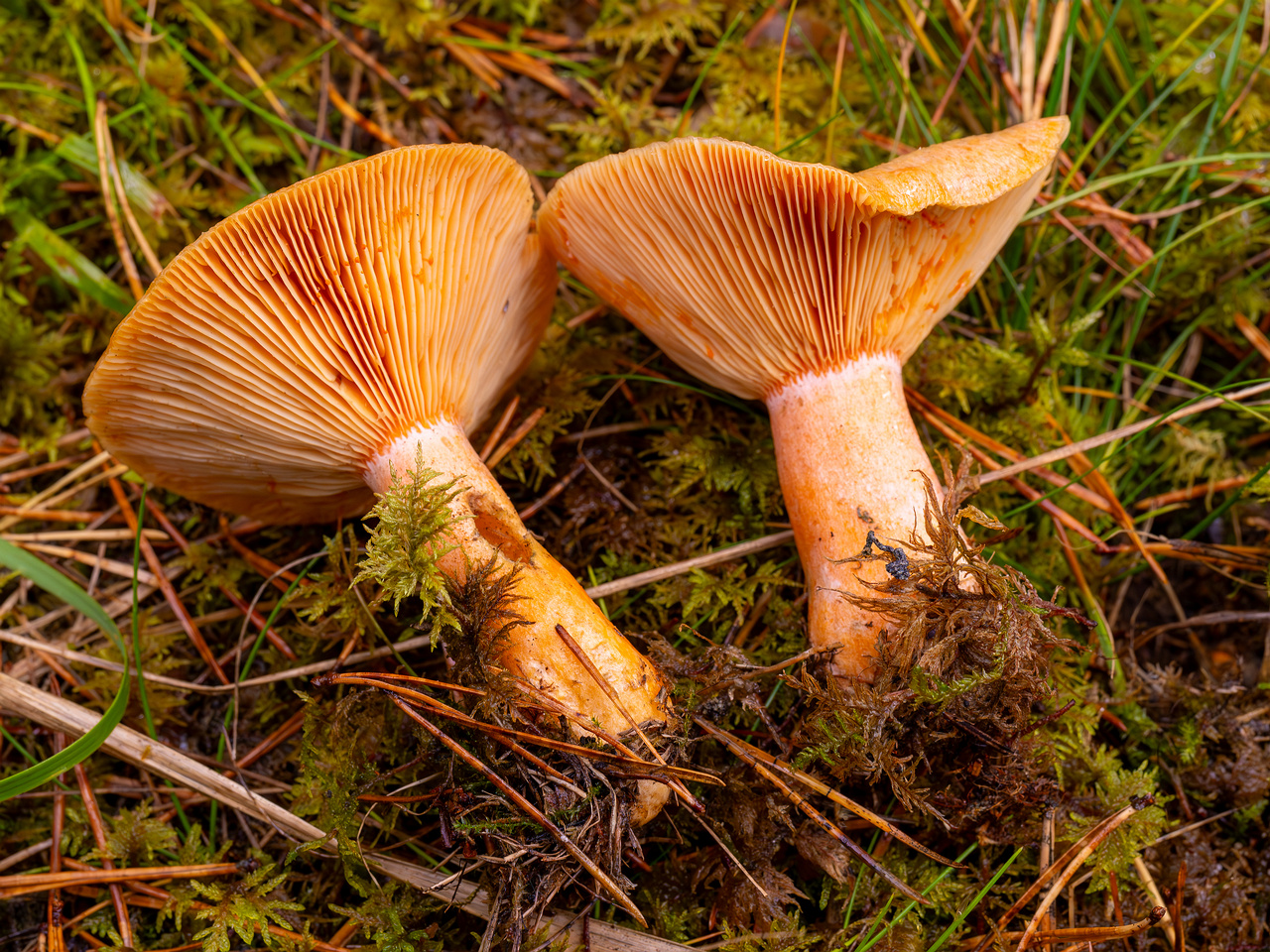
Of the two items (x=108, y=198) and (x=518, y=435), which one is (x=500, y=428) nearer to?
(x=518, y=435)

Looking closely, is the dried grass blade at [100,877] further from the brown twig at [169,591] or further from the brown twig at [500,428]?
the brown twig at [500,428]

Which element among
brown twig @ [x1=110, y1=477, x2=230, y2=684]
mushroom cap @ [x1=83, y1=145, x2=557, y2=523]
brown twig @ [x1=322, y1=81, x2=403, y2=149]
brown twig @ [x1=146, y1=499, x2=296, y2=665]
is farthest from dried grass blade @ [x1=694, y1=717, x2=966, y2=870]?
brown twig @ [x1=322, y1=81, x2=403, y2=149]

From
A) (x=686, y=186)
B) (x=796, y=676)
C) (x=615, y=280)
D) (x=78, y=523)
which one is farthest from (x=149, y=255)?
(x=796, y=676)

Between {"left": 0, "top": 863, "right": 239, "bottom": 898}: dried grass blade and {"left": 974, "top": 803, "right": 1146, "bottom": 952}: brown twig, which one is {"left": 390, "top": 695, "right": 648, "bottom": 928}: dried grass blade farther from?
{"left": 974, "top": 803, "right": 1146, "bottom": 952}: brown twig

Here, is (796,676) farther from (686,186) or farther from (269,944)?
(269,944)

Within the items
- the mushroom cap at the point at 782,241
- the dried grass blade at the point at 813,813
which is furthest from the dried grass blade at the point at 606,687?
the mushroom cap at the point at 782,241
